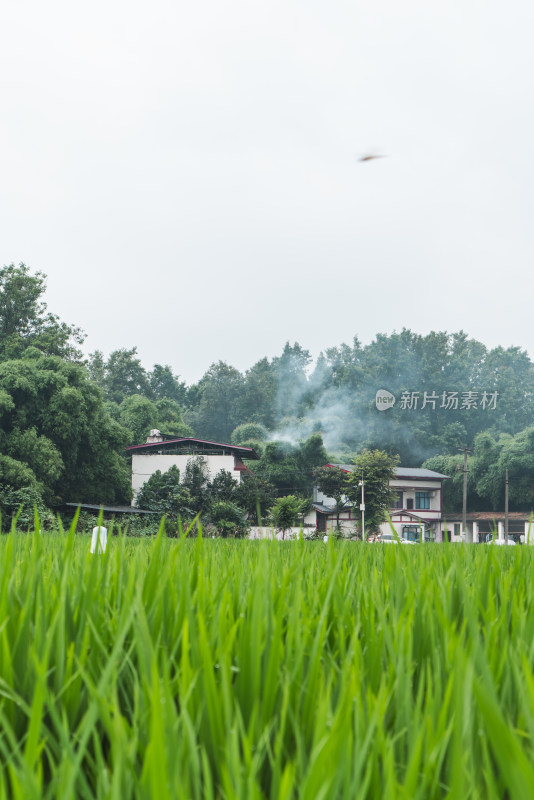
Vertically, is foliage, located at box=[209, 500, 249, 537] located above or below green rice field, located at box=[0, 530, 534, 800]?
below

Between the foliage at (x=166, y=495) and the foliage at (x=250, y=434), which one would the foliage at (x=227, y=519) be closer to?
the foliage at (x=166, y=495)

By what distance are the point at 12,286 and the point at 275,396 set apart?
5304cm

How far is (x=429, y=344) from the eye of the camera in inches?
3312

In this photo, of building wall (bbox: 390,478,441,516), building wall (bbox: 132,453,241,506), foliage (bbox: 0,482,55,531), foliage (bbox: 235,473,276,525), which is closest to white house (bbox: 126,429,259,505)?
building wall (bbox: 132,453,241,506)

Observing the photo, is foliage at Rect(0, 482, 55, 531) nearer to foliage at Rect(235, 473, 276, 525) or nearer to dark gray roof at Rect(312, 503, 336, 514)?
foliage at Rect(235, 473, 276, 525)

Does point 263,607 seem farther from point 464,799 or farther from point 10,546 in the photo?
point 10,546

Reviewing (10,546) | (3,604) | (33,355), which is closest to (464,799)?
(3,604)

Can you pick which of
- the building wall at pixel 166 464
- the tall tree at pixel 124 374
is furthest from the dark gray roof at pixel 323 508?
the tall tree at pixel 124 374

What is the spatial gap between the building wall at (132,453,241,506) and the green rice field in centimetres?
3954

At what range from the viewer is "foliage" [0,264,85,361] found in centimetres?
4066

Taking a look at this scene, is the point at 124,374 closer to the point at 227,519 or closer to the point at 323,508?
the point at 323,508

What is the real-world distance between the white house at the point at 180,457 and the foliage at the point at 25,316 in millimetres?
7668

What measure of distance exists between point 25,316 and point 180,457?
11853 millimetres

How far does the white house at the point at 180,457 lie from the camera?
40.7 metres
